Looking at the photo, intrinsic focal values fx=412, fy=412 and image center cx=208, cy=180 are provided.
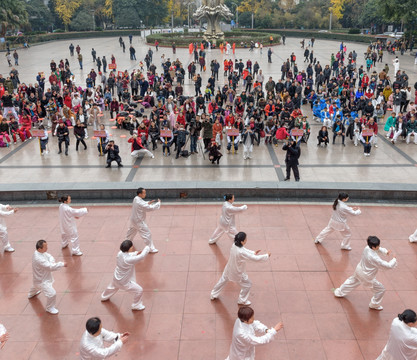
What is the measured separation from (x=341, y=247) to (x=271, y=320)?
9.50 ft

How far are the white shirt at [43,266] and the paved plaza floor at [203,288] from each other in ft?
2.16

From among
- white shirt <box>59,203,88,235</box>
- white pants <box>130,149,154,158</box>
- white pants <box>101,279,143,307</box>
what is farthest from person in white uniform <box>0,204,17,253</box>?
white pants <box>130,149,154,158</box>

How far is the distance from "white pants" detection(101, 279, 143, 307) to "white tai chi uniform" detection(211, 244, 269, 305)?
52.5 inches

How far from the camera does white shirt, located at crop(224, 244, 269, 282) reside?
22.2ft

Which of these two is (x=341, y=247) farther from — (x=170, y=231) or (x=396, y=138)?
(x=396, y=138)

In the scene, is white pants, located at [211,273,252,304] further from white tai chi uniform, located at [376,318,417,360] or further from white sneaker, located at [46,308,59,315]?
white sneaker, located at [46,308,59,315]

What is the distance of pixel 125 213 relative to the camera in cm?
1088

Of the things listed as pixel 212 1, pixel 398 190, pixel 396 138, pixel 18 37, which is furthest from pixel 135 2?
pixel 398 190

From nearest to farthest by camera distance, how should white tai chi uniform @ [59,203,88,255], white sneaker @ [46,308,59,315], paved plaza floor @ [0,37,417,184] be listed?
white sneaker @ [46,308,59,315], white tai chi uniform @ [59,203,88,255], paved plaza floor @ [0,37,417,184]

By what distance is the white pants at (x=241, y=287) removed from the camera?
711 centimetres

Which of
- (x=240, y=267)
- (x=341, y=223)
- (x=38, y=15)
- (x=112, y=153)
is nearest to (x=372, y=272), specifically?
(x=341, y=223)

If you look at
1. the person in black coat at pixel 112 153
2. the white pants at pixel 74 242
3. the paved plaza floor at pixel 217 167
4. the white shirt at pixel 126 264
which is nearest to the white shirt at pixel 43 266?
the white shirt at pixel 126 264

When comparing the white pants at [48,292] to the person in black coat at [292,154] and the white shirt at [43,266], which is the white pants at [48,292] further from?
the person in black coat at [292,154]

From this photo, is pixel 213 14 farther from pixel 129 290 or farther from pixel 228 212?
pixel 129 290
